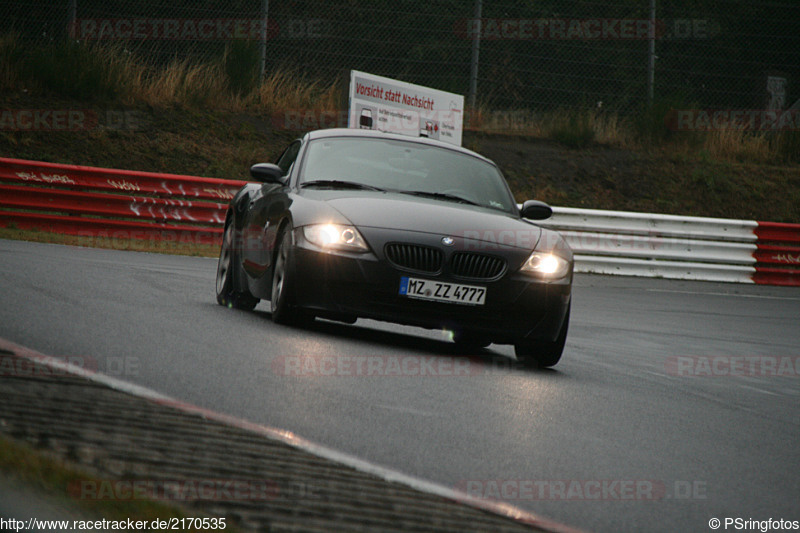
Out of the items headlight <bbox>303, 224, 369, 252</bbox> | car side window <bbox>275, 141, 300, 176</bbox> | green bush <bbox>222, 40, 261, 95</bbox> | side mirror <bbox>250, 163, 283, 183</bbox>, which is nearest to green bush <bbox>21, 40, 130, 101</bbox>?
green bush <bbox>222, 40, 261, 95</bbox>

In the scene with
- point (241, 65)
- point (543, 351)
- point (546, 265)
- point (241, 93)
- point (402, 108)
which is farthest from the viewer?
point (241, 93)

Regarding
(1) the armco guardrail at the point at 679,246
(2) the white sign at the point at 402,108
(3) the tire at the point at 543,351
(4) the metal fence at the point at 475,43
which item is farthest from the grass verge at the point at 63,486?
(4) the metal fence at the point at 475,43

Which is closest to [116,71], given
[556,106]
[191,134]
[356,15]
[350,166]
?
[191,134]

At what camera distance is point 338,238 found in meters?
7.48

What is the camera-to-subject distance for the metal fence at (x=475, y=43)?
73.2ft

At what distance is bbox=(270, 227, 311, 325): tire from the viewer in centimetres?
766

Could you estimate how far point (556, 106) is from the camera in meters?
25.6

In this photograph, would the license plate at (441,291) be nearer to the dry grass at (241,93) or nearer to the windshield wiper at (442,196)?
the windshield wiper at (442,196)

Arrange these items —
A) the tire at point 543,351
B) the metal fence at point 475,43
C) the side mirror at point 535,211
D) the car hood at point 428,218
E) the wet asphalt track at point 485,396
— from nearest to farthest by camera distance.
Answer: the wet asphalt track at point 485,396, the car hood at point 428,218, the tire at point 543,351, the side mirror at point 535,211, the metal fence at point 475,43

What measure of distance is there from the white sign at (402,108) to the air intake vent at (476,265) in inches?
536

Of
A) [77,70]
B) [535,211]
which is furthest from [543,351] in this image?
[77,70]

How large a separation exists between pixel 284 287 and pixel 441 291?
1065 mm

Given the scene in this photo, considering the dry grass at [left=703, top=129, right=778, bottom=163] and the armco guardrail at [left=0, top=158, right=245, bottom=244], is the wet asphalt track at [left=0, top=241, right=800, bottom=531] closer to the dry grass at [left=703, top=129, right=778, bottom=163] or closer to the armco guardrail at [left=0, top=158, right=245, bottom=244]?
the armco guardrail at [left=0, top=158, right=245, bottom=244]

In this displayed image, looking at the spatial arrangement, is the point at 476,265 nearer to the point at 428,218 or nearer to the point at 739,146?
the point at 428,218
